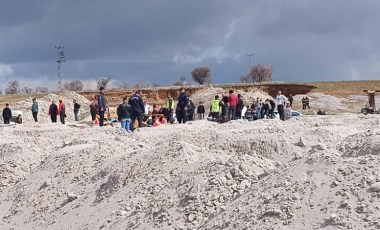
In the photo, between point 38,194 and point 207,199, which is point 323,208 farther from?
point 38,194

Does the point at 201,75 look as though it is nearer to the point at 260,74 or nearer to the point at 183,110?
the point at 260,74

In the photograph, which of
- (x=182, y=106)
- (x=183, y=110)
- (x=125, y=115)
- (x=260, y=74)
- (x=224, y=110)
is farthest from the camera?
(x=260, y=74)

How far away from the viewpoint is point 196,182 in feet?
27.0

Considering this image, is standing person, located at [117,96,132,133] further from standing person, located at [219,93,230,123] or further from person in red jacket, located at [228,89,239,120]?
person in red jacket, located at [228,89,239,120]

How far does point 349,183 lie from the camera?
6723 millimetres

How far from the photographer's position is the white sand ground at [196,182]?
660cm

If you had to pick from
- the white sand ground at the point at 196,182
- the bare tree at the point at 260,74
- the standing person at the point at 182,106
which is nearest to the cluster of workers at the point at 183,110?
the standing person at the point at 182,106

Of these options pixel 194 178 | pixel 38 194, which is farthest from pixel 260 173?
pixel 38 194

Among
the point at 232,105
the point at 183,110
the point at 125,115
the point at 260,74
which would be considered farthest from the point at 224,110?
the point at 260,74

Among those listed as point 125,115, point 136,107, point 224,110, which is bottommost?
point 224,110

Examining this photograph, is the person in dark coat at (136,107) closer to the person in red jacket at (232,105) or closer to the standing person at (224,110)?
the standing person at (224,110)

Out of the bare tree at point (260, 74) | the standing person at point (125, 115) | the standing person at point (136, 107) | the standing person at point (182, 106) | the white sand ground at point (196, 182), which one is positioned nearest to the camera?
the white sand ground at point (196, 182)

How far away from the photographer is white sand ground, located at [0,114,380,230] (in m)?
6.60

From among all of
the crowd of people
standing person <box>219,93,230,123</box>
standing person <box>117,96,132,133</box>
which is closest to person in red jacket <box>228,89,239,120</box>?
the crowd of people
